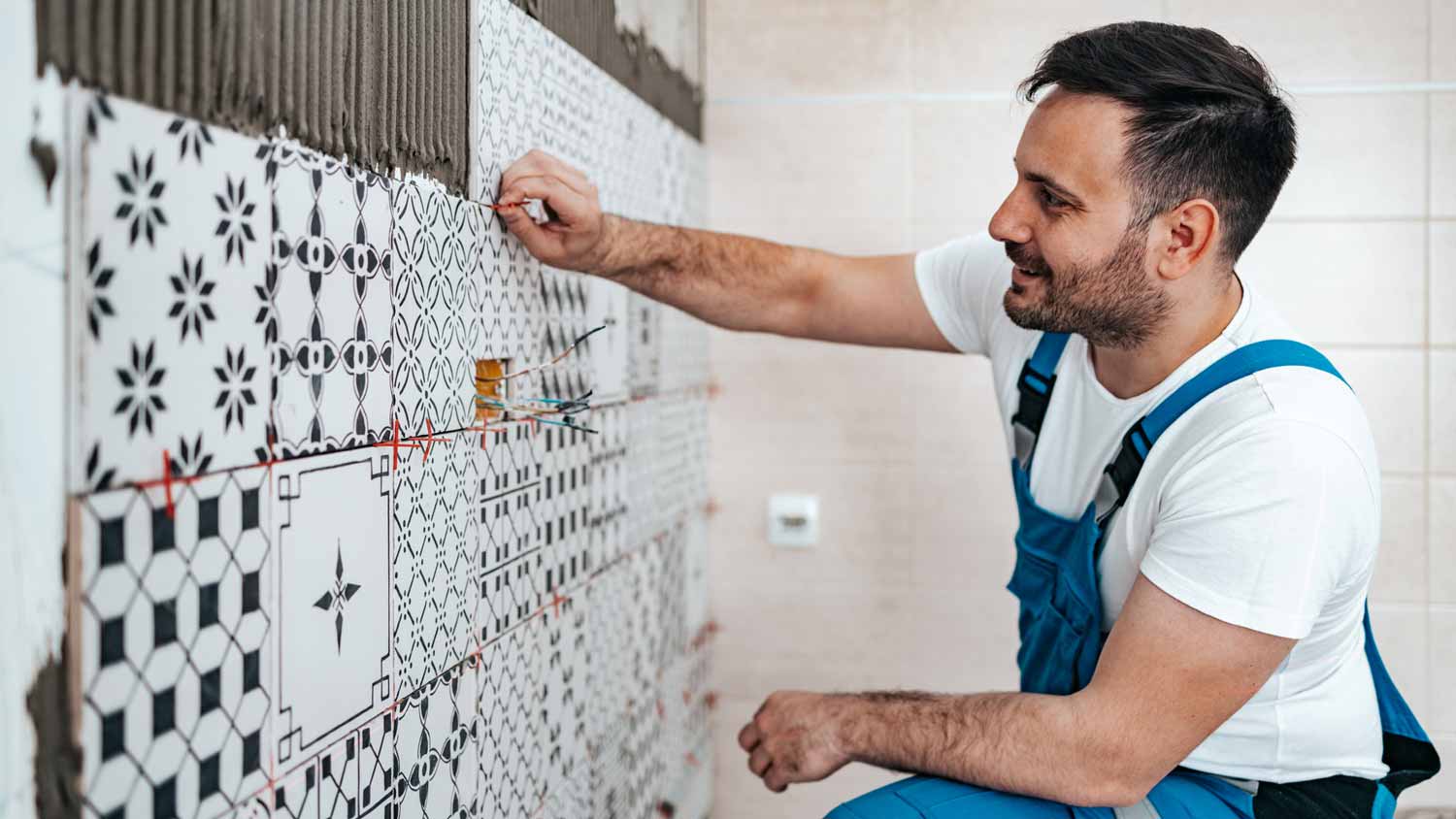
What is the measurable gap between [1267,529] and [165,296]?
100 cm

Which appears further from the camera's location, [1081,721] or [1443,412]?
[1443,412]

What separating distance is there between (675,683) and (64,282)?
1.51 m

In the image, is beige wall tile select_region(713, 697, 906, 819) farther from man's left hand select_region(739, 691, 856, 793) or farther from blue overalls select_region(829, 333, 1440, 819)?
man's left hand select_region(739, 691, 856, 793)

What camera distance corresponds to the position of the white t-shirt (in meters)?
1.16

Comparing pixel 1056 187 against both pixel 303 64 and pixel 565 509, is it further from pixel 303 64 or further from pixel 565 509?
pixel 303 64

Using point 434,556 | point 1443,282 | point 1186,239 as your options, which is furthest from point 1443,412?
point 434,556

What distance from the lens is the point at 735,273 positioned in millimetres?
1566

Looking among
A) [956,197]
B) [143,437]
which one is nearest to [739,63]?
[956,197]

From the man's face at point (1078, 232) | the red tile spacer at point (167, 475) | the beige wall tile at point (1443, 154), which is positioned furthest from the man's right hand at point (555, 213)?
the beige wall tile at point (1443, 154)

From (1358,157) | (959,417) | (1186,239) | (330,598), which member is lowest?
(330,598)

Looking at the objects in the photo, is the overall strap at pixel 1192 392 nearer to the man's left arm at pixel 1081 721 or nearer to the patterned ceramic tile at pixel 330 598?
the man's left arm at pixel 1081 721

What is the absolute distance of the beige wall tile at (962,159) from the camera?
6.88 feet

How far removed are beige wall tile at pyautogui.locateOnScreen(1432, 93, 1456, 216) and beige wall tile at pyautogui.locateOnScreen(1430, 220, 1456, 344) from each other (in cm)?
Answer: 3

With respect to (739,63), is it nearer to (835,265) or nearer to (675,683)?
(835,265)
